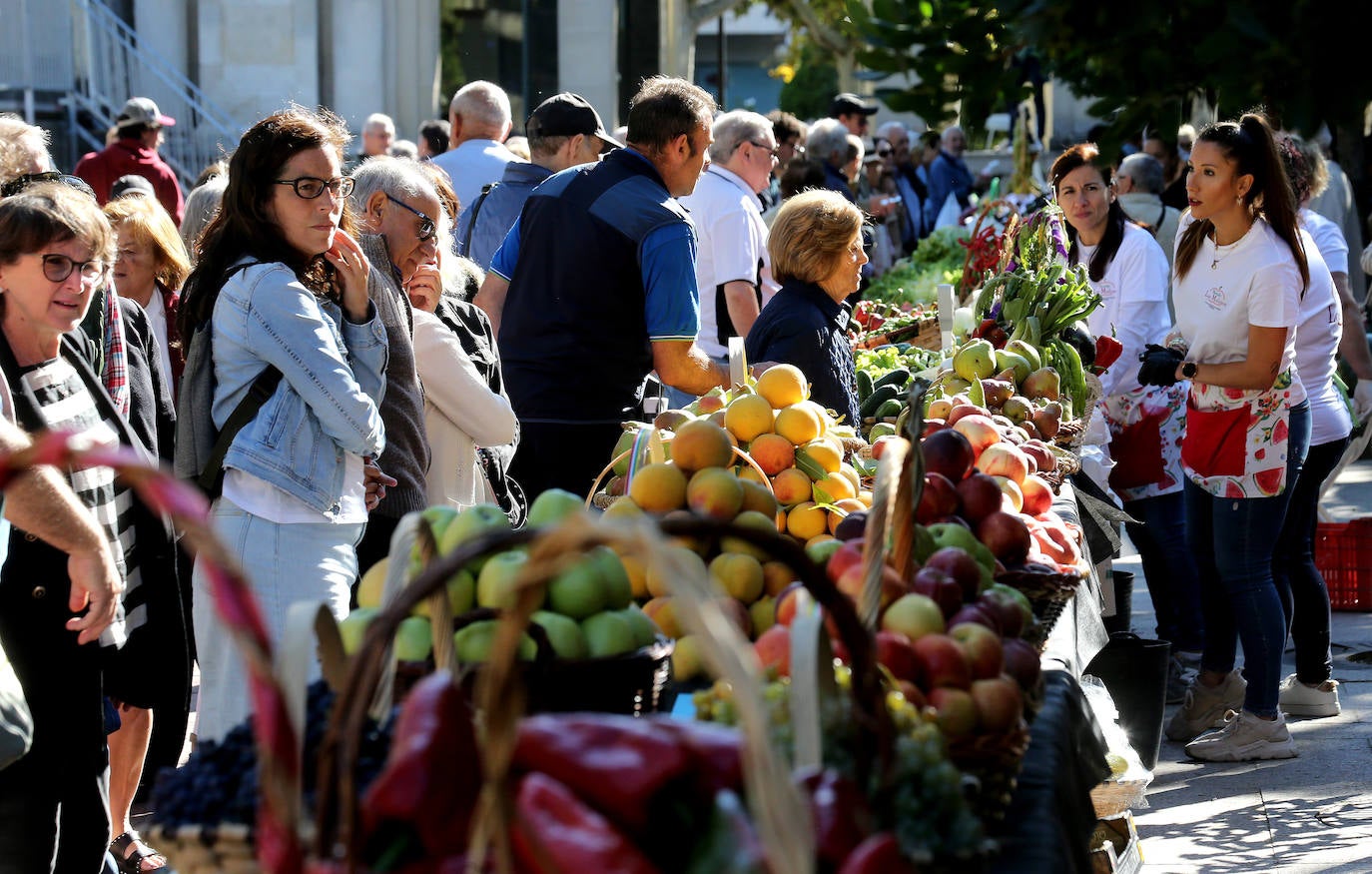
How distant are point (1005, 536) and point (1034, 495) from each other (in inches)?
30.5

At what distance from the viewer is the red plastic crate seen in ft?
23.4

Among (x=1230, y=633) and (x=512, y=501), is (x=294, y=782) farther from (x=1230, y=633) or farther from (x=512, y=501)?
(x=1230, y=633)

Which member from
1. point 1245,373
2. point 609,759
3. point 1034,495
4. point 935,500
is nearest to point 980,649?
point 935,500

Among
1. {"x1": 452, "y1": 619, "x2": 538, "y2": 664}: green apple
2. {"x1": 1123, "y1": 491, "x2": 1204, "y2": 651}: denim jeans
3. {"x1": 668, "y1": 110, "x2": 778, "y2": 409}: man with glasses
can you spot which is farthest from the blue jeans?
{"x1": 452, "y1": 619, "x2": 538, "y2": 664}: green apple

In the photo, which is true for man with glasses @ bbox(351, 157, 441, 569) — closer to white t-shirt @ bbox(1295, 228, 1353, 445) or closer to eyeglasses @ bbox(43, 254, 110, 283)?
eyeglasses @ bbox(43, 254, 110, 283)

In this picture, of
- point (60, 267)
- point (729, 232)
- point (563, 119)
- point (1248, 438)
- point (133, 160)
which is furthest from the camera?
point (133, 160)

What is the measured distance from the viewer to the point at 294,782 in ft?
4.73

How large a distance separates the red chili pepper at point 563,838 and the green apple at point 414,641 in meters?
0.82

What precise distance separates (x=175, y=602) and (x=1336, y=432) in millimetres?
4169

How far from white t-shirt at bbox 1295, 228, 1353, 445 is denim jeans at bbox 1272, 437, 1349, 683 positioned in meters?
0.08

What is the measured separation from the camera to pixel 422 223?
442 cm

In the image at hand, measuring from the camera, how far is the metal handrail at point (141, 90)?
15.0 meters

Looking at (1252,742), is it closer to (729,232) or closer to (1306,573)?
(1306,573)

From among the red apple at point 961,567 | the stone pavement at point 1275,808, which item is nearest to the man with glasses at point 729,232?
the stone pavement at point 1275,808
